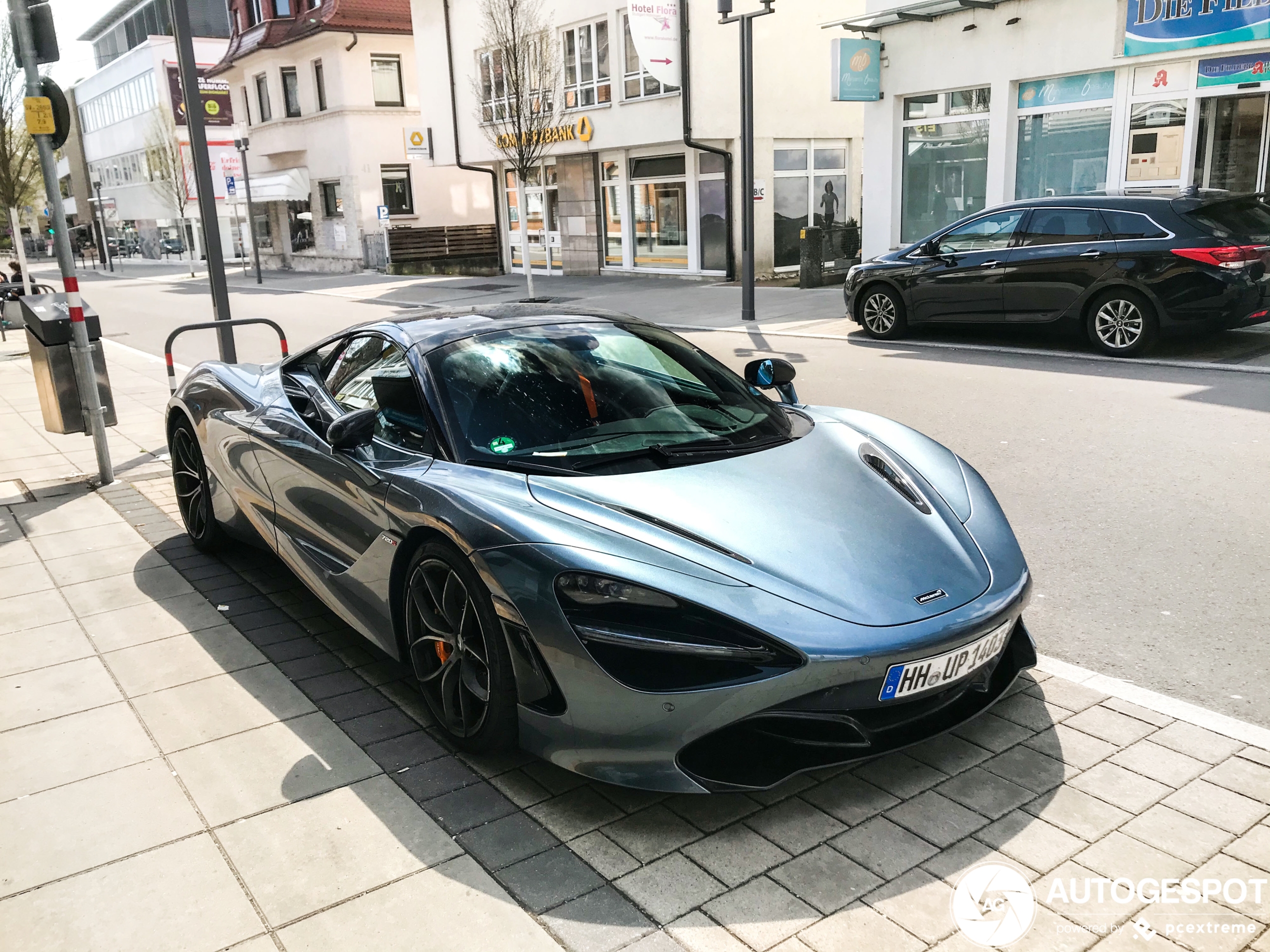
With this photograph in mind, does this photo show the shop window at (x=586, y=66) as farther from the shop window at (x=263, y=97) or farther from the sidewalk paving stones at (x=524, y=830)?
the sidewalk paving stones at (x=524, y=830)

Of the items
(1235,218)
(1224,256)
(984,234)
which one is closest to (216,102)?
(984,234)

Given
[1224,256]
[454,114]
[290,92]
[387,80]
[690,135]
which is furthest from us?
[290,92]

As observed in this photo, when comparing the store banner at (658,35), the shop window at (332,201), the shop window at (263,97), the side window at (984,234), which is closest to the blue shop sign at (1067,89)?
the side window at (984,234)

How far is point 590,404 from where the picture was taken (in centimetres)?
389

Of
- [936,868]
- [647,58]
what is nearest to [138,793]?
[936,868]

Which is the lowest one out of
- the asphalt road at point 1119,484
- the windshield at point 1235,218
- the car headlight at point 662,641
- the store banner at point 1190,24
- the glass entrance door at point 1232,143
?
the asphalt road at point 1119,484

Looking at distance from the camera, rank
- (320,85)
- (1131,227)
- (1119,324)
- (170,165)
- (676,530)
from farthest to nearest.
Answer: (170,165) < (320,85) < (1119,324) < (1131,227) < (676,530)

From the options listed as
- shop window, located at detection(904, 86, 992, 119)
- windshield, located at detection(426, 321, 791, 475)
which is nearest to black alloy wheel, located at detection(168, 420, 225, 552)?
windshield, located at detection(426, 321, 791, 475)

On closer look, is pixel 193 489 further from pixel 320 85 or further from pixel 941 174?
pixel 320 85

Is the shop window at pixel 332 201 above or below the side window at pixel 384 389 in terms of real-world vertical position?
above

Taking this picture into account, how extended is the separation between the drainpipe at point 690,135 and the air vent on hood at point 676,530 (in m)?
21.1

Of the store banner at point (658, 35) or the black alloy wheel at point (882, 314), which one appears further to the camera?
the store banner at point (658, 35)

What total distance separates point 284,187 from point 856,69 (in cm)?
2803

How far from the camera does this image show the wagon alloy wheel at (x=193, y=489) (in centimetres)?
557
